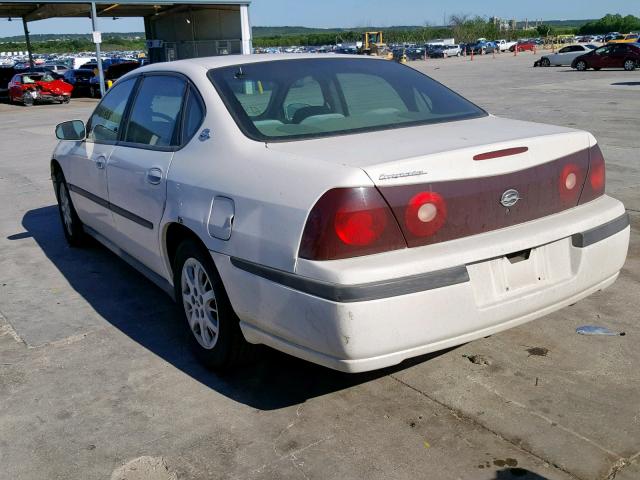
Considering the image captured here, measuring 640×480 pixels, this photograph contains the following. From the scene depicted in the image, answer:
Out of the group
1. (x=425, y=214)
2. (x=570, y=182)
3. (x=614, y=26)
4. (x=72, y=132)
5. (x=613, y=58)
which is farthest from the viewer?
(x=614, y=26)

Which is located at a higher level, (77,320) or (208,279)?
(208,279)

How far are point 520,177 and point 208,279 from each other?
1571 mm

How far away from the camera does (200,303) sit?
3.63 m

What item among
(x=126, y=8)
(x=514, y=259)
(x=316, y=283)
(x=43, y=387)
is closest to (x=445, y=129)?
(x=514, y=259)

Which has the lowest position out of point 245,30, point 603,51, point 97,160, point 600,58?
point 600,58

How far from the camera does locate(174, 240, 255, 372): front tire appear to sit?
3389 mm

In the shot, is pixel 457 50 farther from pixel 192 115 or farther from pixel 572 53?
pixel 192 115

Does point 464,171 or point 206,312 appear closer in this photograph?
point 464,171

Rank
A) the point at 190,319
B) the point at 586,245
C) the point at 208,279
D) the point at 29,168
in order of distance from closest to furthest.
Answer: the point at 586,245 < the point at 208,279 < the point at 190,319 < the point at 29,168

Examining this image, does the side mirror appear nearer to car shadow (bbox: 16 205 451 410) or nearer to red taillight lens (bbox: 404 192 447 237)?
car shadow (bbox: 16 205 451 410)

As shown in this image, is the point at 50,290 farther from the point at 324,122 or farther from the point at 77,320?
the point at 324,122

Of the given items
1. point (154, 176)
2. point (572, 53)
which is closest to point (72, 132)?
point (154, 176)

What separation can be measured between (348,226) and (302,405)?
3.52ft

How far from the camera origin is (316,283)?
8.91 ft
